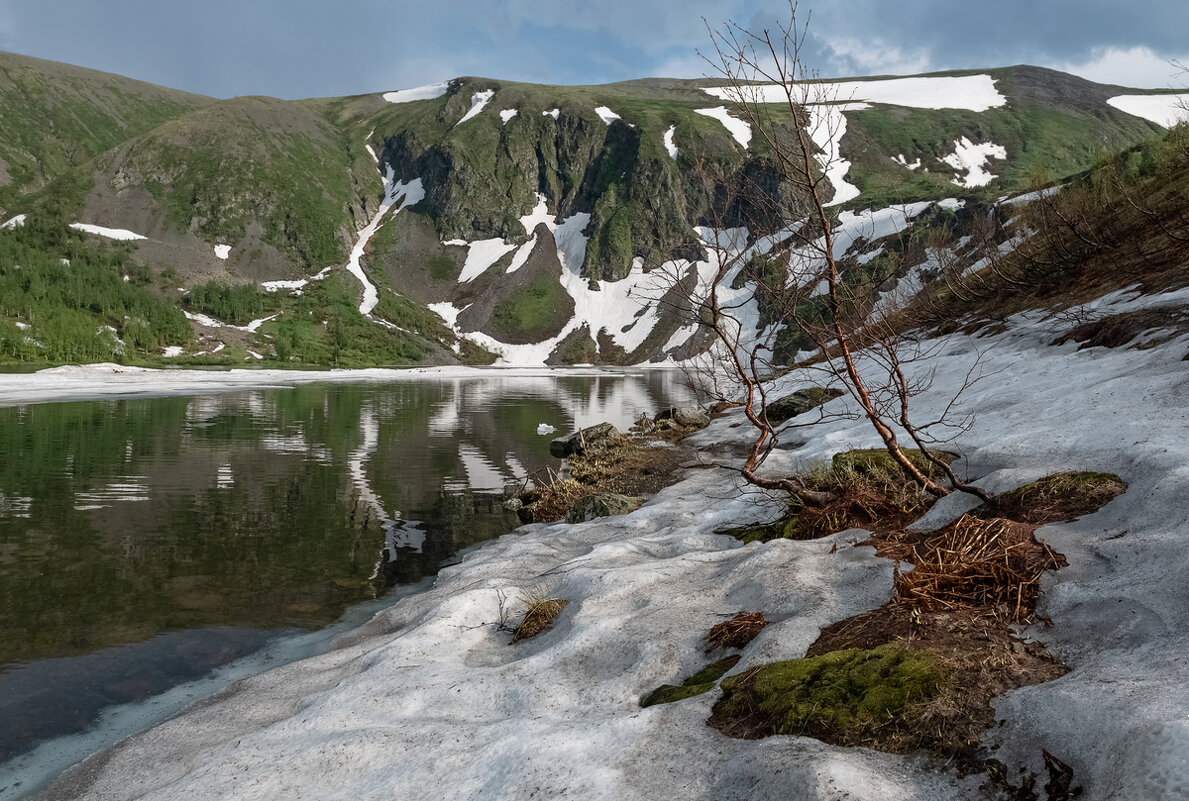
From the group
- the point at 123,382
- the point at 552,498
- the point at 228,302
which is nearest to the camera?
the point at 552,498

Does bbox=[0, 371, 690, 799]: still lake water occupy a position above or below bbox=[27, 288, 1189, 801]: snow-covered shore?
below

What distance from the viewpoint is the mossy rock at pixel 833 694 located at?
4.59 m

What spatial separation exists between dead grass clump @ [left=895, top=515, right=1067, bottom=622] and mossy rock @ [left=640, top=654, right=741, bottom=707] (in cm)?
179

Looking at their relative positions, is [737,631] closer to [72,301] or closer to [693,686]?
[693,686]

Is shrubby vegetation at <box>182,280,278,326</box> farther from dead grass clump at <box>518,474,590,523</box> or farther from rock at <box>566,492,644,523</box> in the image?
rock at <box>566,492,644,523</box>

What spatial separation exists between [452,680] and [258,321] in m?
169

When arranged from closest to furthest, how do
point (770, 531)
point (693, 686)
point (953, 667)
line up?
1. point (953, 667)
2. point (693, 686)
3. point (770, 531)

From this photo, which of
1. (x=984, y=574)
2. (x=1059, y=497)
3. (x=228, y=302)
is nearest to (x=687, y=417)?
(x=1059, y=497)

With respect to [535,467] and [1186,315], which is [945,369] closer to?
[1186,315]

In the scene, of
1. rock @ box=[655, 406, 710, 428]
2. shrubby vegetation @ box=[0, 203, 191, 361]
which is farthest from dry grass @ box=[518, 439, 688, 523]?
shrubby vegetation @ box=[0, 203, 191, 361]

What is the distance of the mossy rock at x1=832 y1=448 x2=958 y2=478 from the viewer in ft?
35.0

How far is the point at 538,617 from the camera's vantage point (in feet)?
29.0

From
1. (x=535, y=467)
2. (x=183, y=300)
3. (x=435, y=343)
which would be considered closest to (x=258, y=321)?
(x=183, y=300)

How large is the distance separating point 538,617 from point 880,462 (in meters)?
6.54
